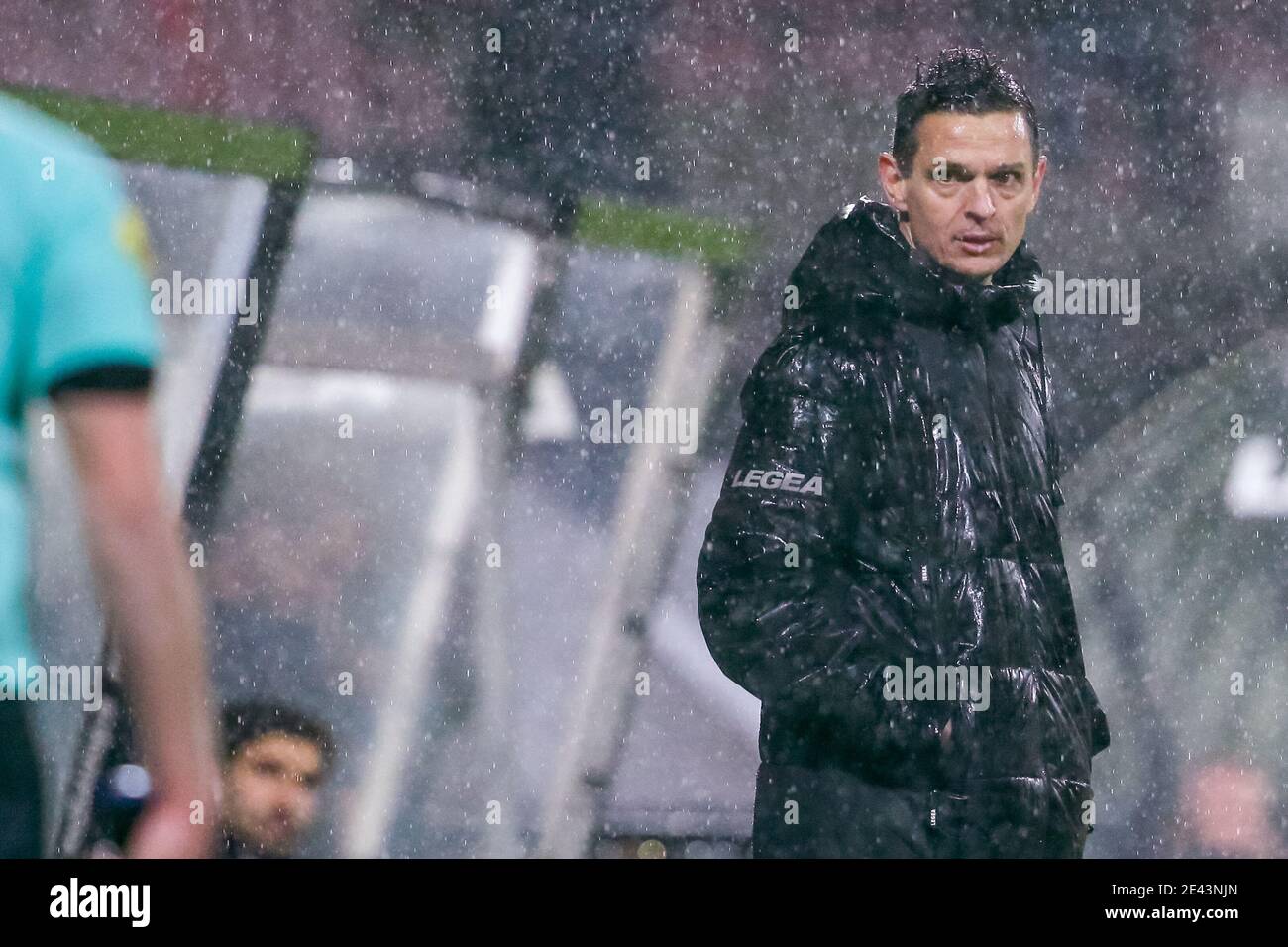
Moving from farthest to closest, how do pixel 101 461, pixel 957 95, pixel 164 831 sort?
pixel 957 95
pixel 101 461
pixel 164 831

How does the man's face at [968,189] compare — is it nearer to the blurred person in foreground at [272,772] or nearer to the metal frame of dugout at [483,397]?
the metal frame of dugout at [483,397]

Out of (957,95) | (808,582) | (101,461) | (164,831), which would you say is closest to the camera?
(164,831)

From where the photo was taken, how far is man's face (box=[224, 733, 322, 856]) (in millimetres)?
2676

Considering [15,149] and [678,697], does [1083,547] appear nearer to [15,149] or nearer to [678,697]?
[678,697]

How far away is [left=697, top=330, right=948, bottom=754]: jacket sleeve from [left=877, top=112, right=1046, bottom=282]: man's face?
1.08ft

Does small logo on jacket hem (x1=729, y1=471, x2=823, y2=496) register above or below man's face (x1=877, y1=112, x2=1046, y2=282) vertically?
below

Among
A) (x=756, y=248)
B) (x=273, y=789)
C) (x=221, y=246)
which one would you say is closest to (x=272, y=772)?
(x=273, y=789)

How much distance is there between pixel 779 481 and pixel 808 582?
0.21 meters

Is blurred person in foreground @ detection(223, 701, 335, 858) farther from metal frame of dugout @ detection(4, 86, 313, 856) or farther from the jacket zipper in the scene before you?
the jacket zipper

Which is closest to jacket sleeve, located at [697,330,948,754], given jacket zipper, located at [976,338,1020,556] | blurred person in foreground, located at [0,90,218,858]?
jacket zipper, located at [976,338,1020,556]

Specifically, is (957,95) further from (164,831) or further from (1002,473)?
(164,831)

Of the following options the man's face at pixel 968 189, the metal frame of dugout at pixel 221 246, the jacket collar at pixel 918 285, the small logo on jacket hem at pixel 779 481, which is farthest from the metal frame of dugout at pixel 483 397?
the man's face at pixel 968 189

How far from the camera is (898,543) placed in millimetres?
2623
